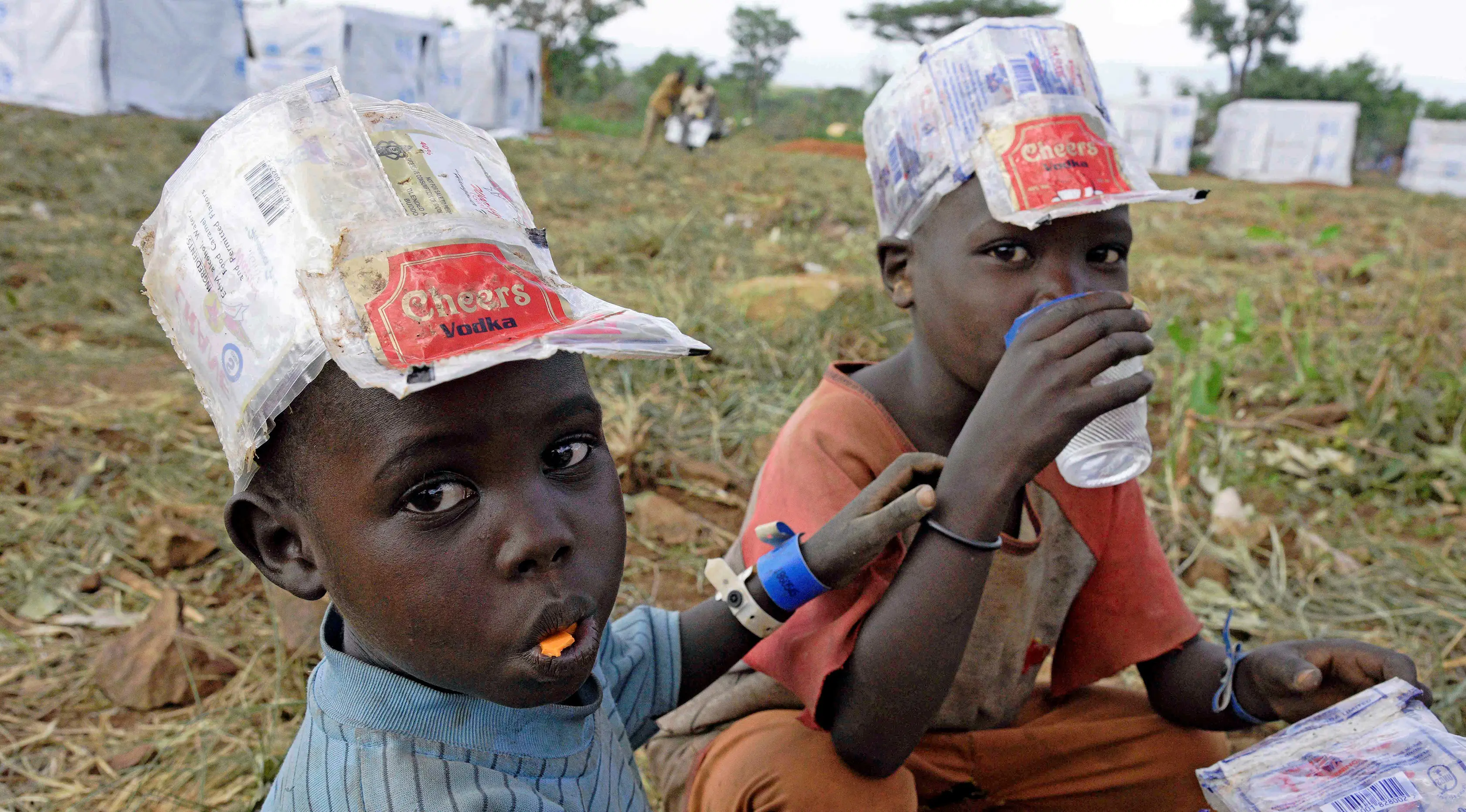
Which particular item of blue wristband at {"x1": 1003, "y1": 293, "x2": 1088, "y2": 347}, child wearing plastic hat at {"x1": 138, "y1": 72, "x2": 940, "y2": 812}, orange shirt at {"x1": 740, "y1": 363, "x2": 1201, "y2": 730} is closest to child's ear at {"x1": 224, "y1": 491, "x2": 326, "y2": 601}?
child wearing plastic hat at {"x1": 138, "y1": 72, "x2": 940, "y2": 812}

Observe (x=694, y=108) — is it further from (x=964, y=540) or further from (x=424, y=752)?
(x=424, y=752)

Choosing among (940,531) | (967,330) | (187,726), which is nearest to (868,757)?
(940,531)

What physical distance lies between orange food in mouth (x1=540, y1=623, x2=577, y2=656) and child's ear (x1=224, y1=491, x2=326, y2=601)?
25cm

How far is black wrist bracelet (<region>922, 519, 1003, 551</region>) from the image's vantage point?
1.25m

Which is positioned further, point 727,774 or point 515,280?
point 727,774

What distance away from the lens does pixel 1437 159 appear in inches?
845

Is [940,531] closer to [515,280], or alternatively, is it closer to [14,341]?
[515,280]

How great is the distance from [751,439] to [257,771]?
5.90 ft

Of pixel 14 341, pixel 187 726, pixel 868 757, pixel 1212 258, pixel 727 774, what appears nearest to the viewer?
pixel 868 757

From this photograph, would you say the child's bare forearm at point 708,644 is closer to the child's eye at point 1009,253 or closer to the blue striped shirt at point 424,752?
the blue striped shirt at point 424,752

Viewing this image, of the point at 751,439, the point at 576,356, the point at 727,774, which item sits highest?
the point at 576,356

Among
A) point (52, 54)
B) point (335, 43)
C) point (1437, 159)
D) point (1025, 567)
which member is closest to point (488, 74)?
point (335, 43)

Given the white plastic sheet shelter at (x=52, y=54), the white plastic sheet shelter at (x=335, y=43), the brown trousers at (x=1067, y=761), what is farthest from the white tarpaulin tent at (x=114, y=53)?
the brown trousers at (x=1067, y=761)

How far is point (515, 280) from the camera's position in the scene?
34.9 inches
